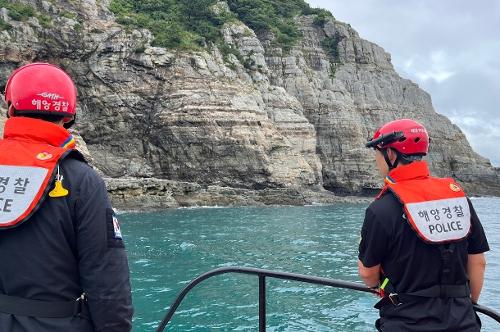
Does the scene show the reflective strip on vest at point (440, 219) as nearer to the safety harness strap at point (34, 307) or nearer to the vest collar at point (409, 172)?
the vest collar at point (409, 172)

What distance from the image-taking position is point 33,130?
91.6 inches

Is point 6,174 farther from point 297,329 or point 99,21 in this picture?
point 99,21

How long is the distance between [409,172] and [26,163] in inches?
86.0

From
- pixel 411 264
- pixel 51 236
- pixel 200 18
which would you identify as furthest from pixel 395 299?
pixel 200 18

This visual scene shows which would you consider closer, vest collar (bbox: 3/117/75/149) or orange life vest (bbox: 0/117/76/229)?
orange life vest (bbox: 0/117/76/229)

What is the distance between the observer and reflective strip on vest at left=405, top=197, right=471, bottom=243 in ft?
8.80

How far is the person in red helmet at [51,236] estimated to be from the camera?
7.20ft

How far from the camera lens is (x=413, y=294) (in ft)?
8.87

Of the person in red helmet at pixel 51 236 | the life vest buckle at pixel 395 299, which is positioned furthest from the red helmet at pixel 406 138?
the person in red helmet at pixel 51 236

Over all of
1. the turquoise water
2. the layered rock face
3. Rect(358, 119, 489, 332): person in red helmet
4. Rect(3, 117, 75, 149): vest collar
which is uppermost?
the layered rock face

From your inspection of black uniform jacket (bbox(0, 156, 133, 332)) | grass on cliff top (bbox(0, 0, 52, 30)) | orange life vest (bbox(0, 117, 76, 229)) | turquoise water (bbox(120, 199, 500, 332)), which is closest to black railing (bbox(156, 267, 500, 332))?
black uniform jacket (bbox(0, 156, 133, 332))

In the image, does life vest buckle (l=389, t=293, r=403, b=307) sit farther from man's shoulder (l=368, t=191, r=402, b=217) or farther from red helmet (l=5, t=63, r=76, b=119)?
red helmet (l=5, t=63, r=76, b=119)

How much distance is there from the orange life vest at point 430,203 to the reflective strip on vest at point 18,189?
78.8 inches

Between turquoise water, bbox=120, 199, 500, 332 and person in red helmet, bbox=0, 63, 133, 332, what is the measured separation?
698 centimetres
